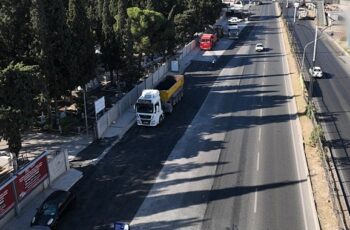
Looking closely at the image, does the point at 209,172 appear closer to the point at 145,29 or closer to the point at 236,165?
Answer: the point at 236,165

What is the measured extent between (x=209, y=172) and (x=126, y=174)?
23.2ft

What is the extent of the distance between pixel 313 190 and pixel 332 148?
380 inches

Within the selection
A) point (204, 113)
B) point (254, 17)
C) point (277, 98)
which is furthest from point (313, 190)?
point (254, 17)

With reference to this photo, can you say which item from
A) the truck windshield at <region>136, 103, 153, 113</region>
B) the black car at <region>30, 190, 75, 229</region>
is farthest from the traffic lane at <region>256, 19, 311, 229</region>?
the black car at <region>30, 190, 75, 229</region>

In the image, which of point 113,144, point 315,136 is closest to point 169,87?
point 113,144

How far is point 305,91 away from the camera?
59281 mm

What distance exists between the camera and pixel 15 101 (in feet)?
113

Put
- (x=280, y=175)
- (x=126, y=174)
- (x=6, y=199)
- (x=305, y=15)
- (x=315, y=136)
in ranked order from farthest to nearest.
Answer: (x=305, y=15)
(x=315, y=136)
(x=126, y=174)
(x=280, y=175)
(x=6, y=199)

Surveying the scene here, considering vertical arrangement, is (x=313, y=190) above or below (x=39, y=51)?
below

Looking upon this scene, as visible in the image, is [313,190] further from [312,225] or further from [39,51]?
[39,51]

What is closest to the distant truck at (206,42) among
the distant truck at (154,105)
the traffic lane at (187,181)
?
the distant truck at (154,105)

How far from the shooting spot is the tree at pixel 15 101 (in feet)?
109

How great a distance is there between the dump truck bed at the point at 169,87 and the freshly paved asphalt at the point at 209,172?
2409 millimetres

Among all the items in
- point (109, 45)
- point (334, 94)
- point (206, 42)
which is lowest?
point (334, 94)
